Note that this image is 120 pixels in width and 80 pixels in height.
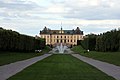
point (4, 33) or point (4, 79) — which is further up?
point (4, 33)

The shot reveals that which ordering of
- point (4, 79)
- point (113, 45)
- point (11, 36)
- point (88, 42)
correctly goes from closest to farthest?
1. point (4, 79)
2. point (11, 36)
3. point (113, 45)
4. point (88, 42)

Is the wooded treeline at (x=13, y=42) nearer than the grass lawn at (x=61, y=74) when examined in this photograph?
No

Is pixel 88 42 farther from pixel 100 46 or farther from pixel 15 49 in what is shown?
pixel 15 49

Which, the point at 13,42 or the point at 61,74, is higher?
the point at 13,42

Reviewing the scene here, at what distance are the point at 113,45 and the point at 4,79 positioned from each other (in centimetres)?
5150

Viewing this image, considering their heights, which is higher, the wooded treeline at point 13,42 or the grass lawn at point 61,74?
the wooded treeline at point 13,42

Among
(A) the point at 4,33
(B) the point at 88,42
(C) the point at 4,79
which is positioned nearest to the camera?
(C) the point at 4,79

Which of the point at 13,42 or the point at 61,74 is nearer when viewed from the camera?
the point at 61,74

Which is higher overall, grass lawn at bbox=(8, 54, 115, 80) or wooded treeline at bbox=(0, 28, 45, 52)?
wooded treeline at bbox=(0, 28, 45, 52)

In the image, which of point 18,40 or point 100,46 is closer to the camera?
point 18,40

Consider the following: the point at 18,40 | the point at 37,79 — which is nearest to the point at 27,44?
the point at 18,40

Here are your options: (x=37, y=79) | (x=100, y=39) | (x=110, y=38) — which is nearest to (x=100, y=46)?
(x=100, y=39)

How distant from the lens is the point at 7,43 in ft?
192

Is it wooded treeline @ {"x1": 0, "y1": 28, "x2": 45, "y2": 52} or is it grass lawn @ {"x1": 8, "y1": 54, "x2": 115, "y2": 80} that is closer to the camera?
grass lawn @ {"x1": 8, "y1": 54, "x2": 115, "y2": 80}
